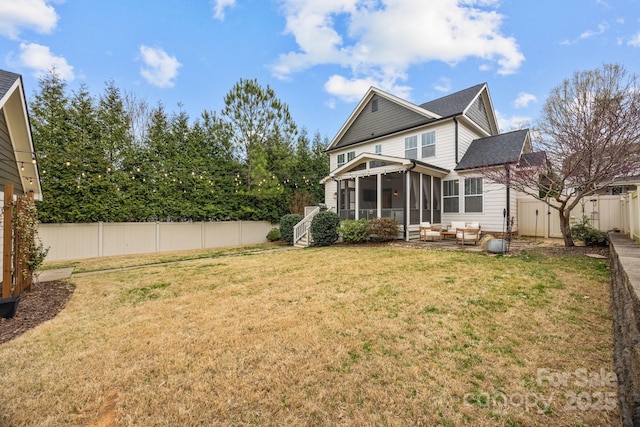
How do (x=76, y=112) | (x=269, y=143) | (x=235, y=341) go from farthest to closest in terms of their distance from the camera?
(x=269, y=143) < (x=76, y=112) < (x=235, y=341)

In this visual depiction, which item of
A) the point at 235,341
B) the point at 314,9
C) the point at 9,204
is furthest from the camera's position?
the point at 314,9

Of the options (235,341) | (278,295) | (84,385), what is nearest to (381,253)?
(278,295)

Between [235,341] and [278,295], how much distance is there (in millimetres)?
1815

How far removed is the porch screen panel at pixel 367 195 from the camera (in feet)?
44.8

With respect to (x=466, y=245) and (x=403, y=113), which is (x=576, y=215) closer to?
(x=466, y=245)

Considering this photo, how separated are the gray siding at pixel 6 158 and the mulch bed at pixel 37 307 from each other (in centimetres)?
295

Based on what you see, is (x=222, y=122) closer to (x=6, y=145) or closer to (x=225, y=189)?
(x=225, y=189)

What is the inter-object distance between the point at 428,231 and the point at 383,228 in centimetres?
225

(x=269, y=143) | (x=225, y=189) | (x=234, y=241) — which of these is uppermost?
(x=269, y=143)

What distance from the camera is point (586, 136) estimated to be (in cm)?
733

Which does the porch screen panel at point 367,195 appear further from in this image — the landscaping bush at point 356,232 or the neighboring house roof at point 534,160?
the neighboring house roof at point 534,160

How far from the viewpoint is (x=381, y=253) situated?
9164mm

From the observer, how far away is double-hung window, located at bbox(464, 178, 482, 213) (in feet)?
41.3

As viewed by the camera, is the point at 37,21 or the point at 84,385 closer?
the point at 84,385
